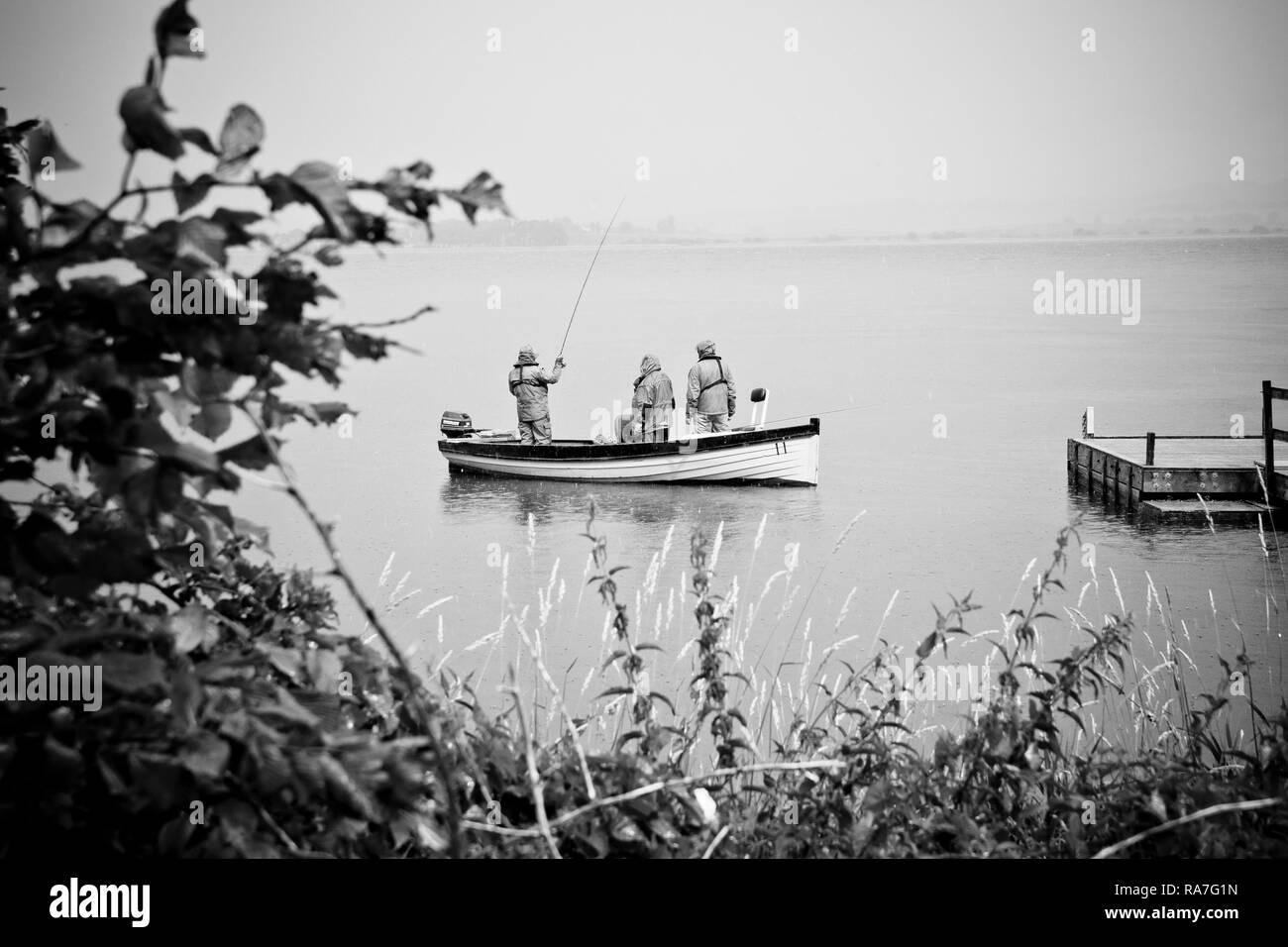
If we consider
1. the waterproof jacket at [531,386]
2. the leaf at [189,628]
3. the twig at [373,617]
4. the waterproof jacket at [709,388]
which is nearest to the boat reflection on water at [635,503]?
the waterproof jacket at [531,386]

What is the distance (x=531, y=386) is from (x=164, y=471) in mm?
16641

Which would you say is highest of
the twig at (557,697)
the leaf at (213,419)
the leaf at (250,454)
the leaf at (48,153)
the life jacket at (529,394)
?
the life jacket at (529,394)

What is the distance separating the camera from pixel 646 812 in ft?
8.09

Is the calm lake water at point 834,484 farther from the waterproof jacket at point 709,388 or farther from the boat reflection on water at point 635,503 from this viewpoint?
the waterproof jacket at point 709,388

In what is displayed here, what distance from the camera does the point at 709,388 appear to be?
18.7 m

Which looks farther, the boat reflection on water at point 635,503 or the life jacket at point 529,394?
the life jacket at point 529,394

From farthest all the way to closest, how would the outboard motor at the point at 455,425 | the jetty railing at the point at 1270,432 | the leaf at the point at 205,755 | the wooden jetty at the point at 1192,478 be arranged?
the outboard motor at the point at 455,425, the wooden jetty at the point at 1192,478, the jetty railing at the point at 1270,432, the leaf at the point at 205,755

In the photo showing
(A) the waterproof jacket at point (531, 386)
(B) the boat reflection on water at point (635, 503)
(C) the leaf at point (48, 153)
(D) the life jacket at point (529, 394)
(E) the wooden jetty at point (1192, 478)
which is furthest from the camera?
(D) the life jacket at point (529, 394)

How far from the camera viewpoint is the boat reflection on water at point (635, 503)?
673 inches

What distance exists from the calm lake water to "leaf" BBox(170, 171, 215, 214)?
95 centimetres

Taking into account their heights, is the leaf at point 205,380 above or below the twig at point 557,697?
above

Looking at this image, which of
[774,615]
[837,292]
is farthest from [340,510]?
[837,292]
